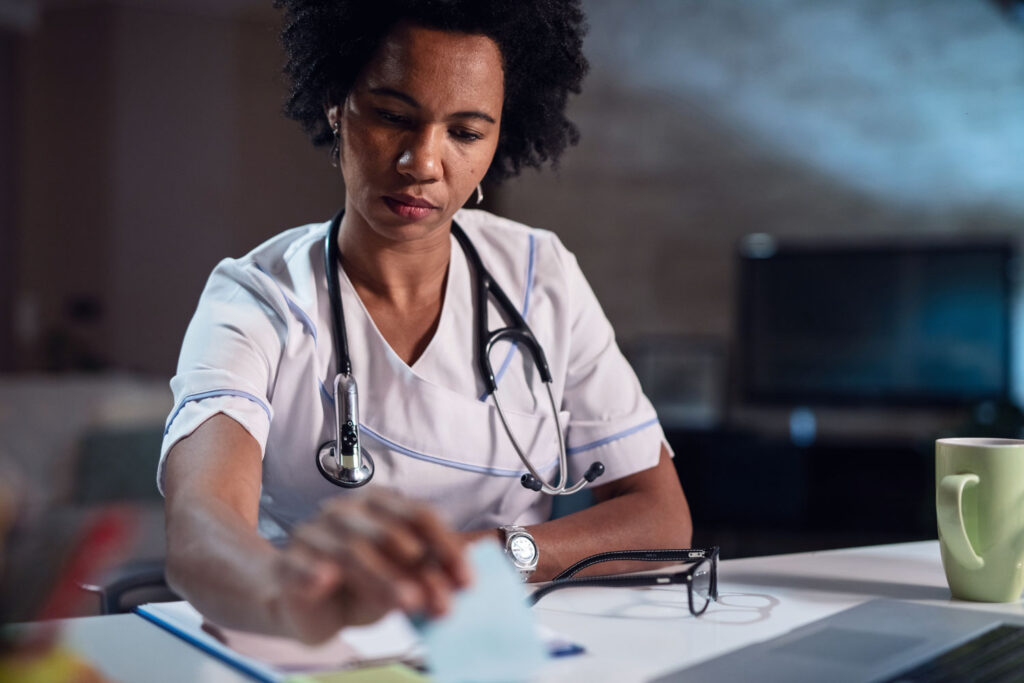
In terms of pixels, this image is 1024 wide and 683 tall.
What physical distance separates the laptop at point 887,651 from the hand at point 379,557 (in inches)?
11.0

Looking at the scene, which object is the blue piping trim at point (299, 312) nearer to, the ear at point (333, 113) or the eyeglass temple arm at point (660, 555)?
the ear at point (333, 113)

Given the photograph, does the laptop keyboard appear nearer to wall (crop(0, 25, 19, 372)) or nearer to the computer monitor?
the computer monitor

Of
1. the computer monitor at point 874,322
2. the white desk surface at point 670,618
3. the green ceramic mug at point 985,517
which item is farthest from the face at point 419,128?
the computer monitor at point 874,322

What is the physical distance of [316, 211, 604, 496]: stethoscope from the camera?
1.04 metres

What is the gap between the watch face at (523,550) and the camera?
3.19 ft

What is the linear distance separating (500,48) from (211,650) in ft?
2.40

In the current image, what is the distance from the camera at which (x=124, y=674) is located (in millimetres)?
651

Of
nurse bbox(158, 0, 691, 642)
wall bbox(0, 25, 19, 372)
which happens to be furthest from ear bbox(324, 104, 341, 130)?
→ wall bbox(0, 25, 19, 372)

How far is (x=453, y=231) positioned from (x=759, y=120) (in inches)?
115

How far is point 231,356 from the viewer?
98 cm

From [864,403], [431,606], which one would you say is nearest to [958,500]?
[431,606]

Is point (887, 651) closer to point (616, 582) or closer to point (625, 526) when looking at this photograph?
point (616, 582)

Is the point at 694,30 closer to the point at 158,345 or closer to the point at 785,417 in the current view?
the point at 785,417

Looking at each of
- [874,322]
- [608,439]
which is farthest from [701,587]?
[874,322]
